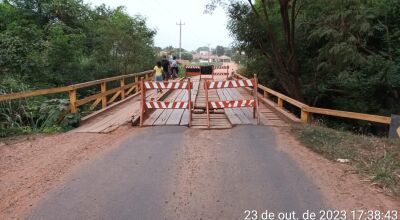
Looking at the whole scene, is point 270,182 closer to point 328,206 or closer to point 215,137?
point 328,206

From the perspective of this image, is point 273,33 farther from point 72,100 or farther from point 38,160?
point 38,160

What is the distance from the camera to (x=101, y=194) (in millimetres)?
5391

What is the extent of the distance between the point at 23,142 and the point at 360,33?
49.2 feet

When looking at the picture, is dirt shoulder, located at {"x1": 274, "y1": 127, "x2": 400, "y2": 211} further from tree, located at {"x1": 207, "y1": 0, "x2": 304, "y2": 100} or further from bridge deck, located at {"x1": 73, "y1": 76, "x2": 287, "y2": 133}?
tree, located at {"x1": 207, "y1": 0, "x2": 304, "y2": 100}

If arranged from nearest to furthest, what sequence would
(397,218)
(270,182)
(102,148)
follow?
(397,218)
(270,182)
(102,148)

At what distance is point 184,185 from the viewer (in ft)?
18.6

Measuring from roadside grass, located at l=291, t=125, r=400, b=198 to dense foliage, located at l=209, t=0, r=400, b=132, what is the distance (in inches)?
372

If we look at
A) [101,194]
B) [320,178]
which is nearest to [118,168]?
[101,194]

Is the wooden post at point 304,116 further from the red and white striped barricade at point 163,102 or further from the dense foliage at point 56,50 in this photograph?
the dense foliage at point 56,50

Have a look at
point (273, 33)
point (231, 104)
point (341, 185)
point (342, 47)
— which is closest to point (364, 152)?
point (341, 185)

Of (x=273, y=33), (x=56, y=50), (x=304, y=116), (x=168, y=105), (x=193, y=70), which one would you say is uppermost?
(x=273, y=33)

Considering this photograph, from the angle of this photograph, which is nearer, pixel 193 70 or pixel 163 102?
pixel 163 102

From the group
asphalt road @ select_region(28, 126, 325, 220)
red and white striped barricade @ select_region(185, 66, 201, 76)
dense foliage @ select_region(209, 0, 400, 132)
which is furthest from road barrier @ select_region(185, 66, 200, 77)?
asphalt road @ select_region(28, 126, 325, 220)

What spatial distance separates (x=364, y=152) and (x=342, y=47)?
1093cm
